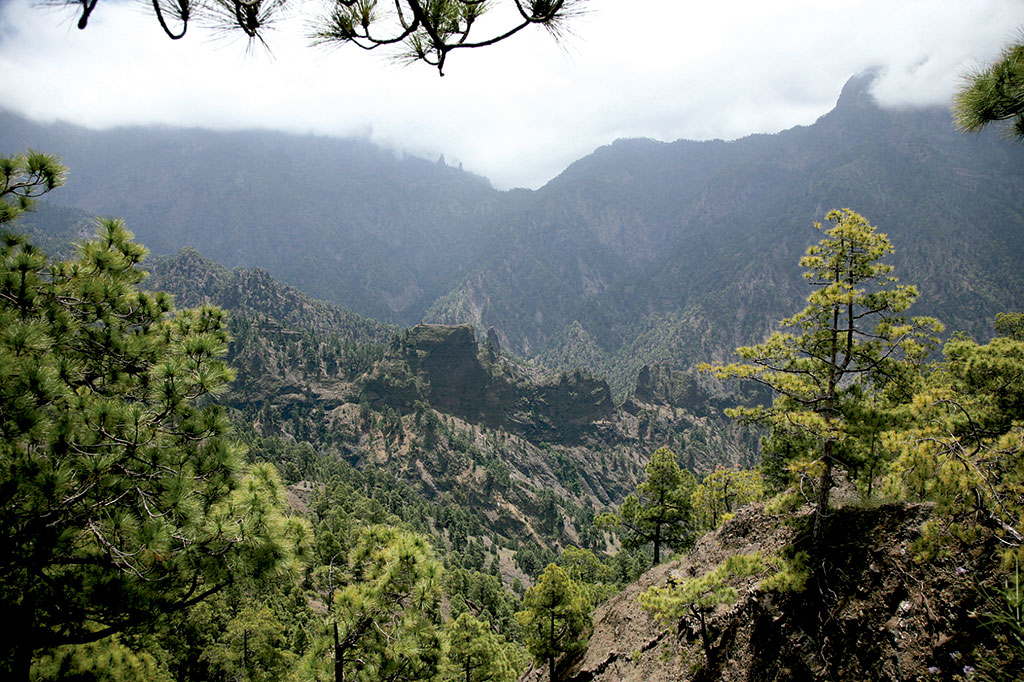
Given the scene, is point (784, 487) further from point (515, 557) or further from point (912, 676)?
point (515, 557)

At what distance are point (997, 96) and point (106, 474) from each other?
11.5m

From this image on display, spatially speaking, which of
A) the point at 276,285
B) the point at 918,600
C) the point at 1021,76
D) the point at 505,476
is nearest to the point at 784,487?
the point at 918,600

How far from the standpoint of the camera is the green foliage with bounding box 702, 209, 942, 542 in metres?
8.95

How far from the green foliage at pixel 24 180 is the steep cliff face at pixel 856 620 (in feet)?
39.5

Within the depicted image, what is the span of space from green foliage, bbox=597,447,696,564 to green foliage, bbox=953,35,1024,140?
1739 cm

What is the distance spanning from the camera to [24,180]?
6.37 meters

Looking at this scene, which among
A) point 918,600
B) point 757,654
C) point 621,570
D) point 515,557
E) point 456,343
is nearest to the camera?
point 918,600

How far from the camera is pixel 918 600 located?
6988 millimetres

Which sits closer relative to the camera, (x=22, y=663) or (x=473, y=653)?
(x=22, y=663)

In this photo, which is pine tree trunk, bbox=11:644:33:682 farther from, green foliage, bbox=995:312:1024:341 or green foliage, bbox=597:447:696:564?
green foliage, bbox=995:312:1024:341

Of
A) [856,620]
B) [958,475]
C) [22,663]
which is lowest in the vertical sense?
[856,620]

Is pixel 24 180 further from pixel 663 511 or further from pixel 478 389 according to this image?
pixel 478 389

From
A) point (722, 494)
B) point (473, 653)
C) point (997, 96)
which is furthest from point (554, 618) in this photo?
point (997, 96)

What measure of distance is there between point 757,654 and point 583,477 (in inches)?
5680
